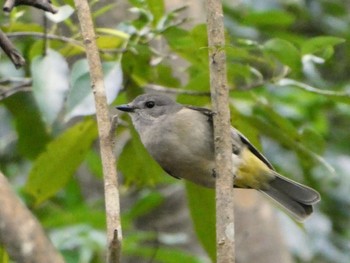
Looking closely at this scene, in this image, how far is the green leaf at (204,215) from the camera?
292 cm

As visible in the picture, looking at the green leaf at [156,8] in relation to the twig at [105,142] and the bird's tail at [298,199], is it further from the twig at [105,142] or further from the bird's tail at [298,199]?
the bird's tail at [298,199]

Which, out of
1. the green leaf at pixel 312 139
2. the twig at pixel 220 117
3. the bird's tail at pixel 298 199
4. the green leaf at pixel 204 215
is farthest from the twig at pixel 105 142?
the bird's tail at pixel 298 199

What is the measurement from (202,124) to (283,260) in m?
1.17

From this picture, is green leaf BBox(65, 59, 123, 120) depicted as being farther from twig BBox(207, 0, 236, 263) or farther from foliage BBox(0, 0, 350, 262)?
twig BBox(207, 0, 236, 263)

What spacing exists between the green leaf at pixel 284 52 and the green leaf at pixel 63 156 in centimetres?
67

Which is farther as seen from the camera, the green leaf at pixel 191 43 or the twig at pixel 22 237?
the green leaf at pixel 191 43

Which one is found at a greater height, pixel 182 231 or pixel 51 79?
pixel 51 79

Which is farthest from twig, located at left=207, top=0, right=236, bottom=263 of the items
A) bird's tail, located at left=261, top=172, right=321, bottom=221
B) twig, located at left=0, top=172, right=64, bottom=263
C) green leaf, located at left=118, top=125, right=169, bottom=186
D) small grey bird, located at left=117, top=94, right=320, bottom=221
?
bird's tail, located at left=261, top=172, right=321, bottom=221

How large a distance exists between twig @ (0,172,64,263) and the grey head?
2.80 feet

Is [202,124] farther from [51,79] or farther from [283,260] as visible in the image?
[283,260]

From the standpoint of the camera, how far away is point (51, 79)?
8.63 feet

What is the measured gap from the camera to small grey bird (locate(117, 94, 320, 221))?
2910mm

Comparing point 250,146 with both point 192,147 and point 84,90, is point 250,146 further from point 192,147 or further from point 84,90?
point 84,90

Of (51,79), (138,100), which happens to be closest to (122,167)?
(138,100)
